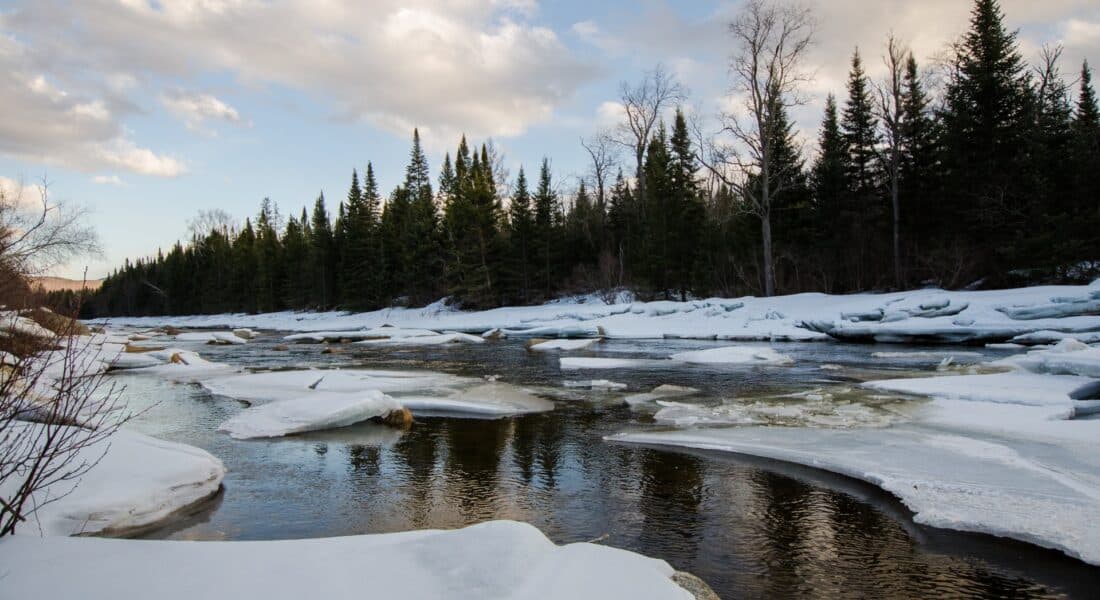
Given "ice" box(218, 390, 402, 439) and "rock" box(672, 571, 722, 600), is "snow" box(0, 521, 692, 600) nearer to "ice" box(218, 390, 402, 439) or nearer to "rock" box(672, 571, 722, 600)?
"rock" box(672, 571, 722, 600)

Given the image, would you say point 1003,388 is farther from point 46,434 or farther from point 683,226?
point 683,226

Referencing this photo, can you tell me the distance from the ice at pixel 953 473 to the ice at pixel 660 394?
2653mm

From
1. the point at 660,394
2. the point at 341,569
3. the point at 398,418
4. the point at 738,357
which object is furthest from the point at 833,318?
the point at 341,569

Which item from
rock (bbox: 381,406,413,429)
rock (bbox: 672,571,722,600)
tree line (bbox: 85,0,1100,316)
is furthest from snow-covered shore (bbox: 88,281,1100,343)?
rock (bbox: 672,571,722,600)

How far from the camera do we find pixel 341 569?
3.32 metres

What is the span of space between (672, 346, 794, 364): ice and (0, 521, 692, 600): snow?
13.4m

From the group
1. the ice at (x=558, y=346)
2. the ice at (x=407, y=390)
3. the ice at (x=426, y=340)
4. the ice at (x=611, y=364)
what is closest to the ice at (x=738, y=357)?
the ice at (x=611, y=364)

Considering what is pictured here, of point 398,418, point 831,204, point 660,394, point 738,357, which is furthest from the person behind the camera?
point 831,204

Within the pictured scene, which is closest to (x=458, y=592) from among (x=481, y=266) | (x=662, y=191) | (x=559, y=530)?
(x=559, y=530)

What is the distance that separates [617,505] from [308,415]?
555 cm

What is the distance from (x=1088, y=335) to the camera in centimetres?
1627

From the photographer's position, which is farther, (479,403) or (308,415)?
(479,403)

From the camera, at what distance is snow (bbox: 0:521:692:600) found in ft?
9.57

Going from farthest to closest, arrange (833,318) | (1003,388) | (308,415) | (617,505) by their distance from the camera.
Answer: (833,318), (1003,388), (308,415), (617,505)
